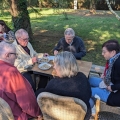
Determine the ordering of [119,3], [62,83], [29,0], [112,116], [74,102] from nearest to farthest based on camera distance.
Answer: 1. [74,102]
2. [62,83]
3. [112,116]
4. [29,0]
5. [119,3]

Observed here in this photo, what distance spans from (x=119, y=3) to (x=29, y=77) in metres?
20.8

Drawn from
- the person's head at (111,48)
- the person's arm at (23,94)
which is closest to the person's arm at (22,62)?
the person's arm at (23,94)

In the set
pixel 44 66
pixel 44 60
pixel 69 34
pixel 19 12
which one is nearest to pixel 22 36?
pixel 44 60

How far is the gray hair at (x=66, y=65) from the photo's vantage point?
6.68ft

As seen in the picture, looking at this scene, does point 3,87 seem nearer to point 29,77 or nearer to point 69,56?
point 69,56

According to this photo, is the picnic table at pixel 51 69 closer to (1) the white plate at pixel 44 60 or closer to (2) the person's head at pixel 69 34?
(1) the white plate at pixel 44 60

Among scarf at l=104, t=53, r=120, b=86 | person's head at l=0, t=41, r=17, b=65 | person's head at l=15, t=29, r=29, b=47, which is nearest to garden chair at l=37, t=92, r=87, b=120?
person's head at l=0, t=41, r=17, b=65

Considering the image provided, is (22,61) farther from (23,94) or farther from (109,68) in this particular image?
(109,68)

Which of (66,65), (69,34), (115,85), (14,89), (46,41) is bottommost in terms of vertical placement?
(46,41)

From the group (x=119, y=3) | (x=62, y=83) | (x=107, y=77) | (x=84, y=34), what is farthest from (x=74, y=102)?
(x=119, y=3)

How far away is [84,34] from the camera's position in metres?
8.90

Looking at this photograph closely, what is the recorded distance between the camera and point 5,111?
71.9 inches

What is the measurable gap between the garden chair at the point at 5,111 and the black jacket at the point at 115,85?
4.58ft

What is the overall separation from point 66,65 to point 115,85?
34.8 inches
